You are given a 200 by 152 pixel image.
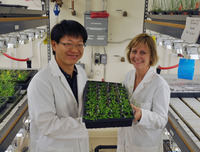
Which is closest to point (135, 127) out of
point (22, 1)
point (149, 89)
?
point (149, 89)

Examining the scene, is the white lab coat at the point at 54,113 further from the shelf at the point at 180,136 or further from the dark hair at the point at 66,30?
the shelf at the point at 180,136

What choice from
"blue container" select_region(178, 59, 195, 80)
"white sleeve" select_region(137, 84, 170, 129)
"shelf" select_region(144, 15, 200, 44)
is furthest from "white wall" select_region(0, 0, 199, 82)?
"white sleeve" select_region(137, 84, 170, 129)

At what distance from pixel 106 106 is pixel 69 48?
491 millimetres

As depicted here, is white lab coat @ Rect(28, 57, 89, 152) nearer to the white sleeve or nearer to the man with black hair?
the man with black hair

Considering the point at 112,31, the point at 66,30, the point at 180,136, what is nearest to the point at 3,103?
the point at 66,30

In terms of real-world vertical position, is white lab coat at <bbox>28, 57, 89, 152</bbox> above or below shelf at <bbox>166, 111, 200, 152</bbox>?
above

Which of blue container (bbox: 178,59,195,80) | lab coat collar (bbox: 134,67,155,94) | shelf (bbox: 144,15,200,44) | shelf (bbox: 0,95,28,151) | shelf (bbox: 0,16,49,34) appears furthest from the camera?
blue container (bbox: 178,59,195,80)

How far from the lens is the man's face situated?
1.31 meters

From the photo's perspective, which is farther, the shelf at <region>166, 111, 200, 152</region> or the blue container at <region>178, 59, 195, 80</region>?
the blue container at <region>178, 59, 195, 80</region>

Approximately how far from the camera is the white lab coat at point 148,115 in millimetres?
1435

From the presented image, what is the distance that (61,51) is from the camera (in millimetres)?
1327

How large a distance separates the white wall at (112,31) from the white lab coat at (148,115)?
2.22 meters

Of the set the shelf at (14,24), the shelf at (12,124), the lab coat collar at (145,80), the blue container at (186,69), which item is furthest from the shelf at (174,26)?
the shelf at (12,124)

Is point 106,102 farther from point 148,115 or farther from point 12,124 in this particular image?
point 12,124
